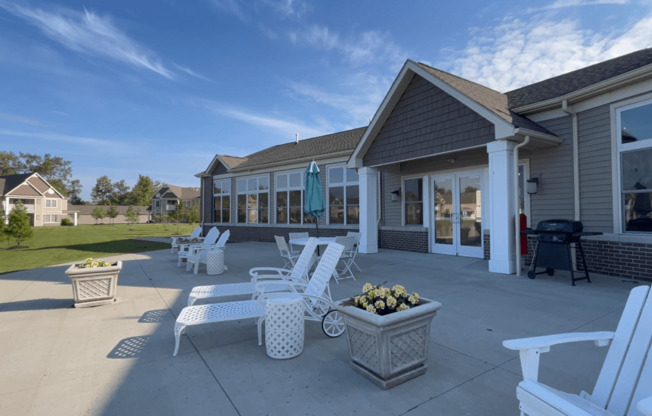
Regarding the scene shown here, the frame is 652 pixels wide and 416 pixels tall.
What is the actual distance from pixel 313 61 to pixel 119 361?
1247 cm

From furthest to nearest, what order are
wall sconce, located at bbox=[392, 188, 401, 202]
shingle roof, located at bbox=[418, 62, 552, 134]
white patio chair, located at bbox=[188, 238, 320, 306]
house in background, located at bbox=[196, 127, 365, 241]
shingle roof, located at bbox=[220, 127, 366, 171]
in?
shingle roof, located at bbox=[220, 127, 366, 171] → house in background, located at bbox=[196, 127, 365, 241] → wall sconce, located at bbox=[392, 188, 401, 202] → shingle roof, located at bbox=[418, 62, 552, 134] → white patio chair, located at bbox=[188, 238, 320, 306]

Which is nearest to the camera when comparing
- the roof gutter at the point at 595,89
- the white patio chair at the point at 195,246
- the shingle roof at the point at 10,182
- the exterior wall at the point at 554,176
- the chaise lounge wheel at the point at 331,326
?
the chaise lounge wheel at the point at 331,326

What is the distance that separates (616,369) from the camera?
1.69m

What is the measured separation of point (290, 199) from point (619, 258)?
11458mm

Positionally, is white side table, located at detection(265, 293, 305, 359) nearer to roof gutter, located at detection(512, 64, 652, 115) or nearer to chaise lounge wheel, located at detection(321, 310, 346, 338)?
chaise lounge wheel, located at detection(321, 310, 346, 338)

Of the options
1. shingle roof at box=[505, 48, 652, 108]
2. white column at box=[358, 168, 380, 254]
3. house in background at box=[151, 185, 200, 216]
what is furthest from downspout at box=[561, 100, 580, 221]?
house in background at box=[151, 185, 200, 216]

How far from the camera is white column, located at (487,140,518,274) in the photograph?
262 inches

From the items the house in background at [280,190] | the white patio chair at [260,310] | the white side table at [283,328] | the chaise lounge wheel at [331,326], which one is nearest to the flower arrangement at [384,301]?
the white patio chair at [260,310]

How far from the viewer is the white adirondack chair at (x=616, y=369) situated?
1514mm

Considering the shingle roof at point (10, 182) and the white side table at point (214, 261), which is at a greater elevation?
the shingle roof at point (10, 182)

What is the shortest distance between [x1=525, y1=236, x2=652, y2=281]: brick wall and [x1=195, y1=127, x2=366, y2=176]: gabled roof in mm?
7782

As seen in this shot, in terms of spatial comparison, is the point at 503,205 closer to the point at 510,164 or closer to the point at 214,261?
the point at 510,164

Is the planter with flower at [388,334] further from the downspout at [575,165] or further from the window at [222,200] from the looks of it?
the window at [222,200]

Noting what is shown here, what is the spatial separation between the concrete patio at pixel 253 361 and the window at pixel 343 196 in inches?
273
